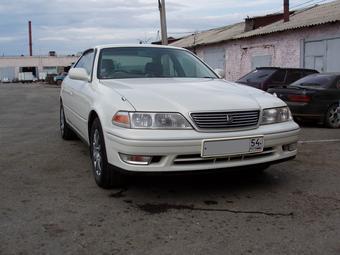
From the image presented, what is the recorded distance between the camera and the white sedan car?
4332 millimetres

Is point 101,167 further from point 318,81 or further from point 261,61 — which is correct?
point 261,61

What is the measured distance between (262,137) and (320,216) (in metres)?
0.89

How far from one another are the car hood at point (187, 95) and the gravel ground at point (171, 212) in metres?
0.66

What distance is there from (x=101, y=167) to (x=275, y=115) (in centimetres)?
184

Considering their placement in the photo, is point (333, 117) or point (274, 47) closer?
point (333, 117)

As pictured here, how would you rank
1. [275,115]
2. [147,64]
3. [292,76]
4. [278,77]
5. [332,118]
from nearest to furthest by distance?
[275,115] < [147,64] < [332,118] < [278,77] < [292,76]

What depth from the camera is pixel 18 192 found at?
4980 mm

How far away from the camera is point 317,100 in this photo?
403 inches

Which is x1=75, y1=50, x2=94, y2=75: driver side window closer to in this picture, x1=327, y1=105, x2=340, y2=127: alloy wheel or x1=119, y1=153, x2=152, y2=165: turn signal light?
x1=119, y1=153, x2=152, y2=165: turn signal light

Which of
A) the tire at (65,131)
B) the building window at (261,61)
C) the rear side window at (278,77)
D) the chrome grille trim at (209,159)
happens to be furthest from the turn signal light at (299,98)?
the building window at (261,61)

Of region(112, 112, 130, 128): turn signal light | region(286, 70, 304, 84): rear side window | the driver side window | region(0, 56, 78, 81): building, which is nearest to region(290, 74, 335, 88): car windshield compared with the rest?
region(286, 70, 304, 84): rear side window

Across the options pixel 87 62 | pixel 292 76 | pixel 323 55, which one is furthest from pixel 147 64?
pixel 323 55

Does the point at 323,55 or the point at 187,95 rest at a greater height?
the point at 323,55

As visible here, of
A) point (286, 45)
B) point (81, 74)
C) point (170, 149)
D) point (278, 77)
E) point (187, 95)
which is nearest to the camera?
point (170, 149)
